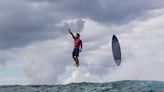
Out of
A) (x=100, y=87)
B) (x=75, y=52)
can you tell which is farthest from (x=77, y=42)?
(x=100, y=87)

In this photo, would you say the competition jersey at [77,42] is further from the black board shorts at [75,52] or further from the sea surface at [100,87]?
the sea surface at [100,87]

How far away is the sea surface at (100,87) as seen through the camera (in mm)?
41812

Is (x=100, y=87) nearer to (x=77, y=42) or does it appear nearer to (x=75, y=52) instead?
(x=75, y=52)

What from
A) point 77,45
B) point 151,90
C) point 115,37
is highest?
point 115,37

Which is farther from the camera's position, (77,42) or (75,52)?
(75,52)

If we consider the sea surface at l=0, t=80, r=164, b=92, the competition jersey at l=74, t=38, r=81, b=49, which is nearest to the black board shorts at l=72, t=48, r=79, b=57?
the competition jersey at l=74, t=38, r=81, b=49

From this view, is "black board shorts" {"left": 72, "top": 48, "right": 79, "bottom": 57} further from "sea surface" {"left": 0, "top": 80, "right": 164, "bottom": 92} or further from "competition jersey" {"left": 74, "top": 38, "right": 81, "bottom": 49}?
"sea surface" {"left": 0, "top": 80, "right": 164, "bottom": 92}

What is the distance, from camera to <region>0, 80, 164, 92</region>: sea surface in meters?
41.8

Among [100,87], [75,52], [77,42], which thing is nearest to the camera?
[77,42]

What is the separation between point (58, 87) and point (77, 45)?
24.1ft

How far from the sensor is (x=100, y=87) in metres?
44.9

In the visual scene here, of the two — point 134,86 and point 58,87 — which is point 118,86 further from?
point 58,87

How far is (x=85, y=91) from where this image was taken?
4281 centimetres

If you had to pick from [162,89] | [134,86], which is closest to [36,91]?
[134,86]
